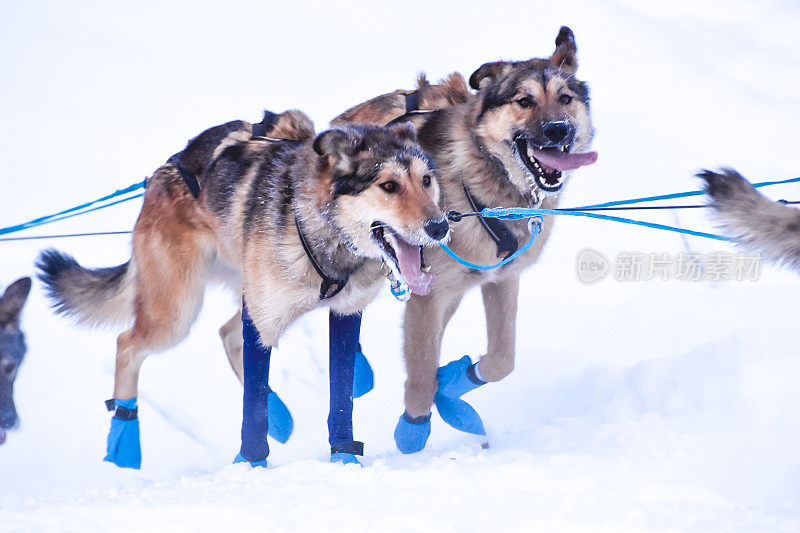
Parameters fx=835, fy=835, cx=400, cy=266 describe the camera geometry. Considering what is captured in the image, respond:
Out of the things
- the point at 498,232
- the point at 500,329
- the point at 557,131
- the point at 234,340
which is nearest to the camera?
the point at 557,131

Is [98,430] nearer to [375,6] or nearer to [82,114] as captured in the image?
[82,114]

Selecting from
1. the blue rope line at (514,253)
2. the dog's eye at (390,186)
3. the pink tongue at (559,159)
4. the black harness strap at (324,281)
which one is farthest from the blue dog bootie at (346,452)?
the pink tongue at (559,159)

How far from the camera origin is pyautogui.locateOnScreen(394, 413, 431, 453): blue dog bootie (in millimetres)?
3590

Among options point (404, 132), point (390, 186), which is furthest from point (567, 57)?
point (390, 186)

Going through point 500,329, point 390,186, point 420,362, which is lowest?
point 420,362

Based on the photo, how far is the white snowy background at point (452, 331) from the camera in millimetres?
2580

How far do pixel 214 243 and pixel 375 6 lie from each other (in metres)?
10.4

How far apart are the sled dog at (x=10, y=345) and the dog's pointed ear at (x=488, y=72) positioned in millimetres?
2385

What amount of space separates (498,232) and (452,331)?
2.20 meters

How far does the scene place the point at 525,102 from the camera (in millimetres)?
3133

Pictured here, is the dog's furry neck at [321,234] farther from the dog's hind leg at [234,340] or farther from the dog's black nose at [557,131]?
the dog's hind leg at [234,340]

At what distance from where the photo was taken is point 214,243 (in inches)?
135

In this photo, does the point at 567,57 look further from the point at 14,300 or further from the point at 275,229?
the point at 14,300

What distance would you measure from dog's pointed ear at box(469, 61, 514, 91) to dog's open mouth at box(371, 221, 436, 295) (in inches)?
37.1
